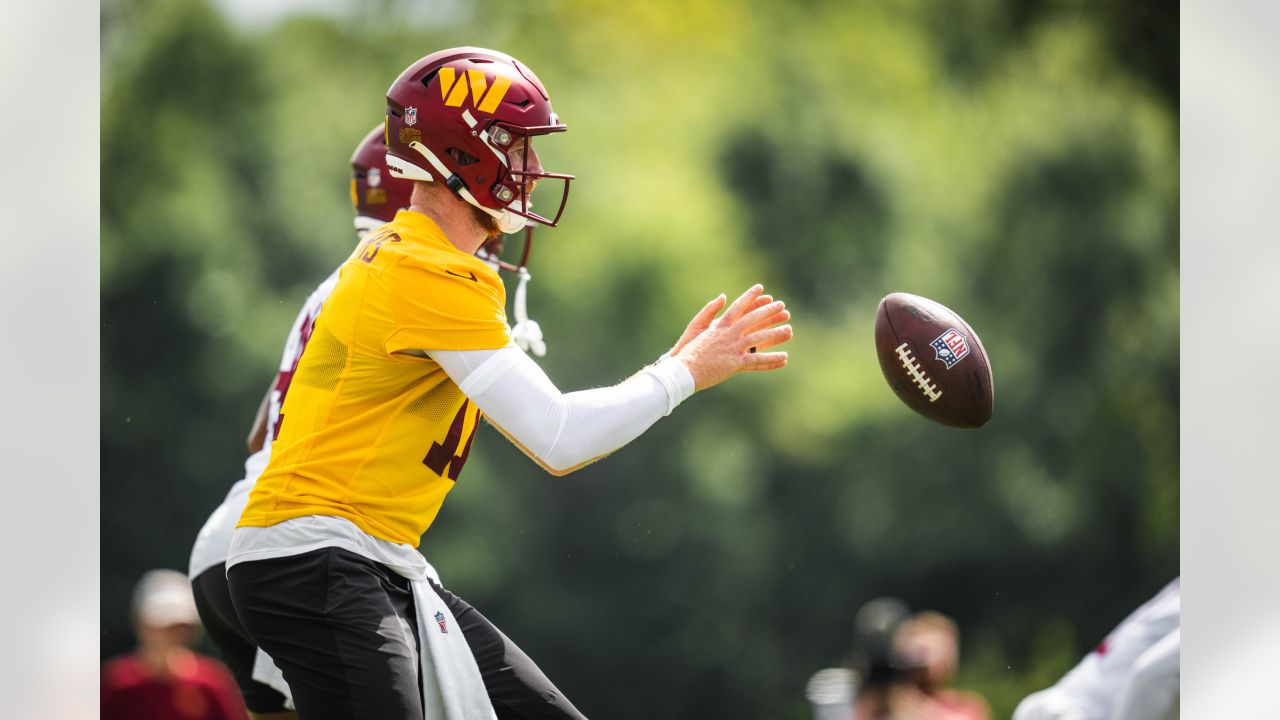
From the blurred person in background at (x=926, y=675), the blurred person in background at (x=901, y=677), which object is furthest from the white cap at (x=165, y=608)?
the blurred person in background at (x=926, y=675)

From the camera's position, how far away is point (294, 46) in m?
8.67

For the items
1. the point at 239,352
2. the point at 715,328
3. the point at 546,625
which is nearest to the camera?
the point at 715,328

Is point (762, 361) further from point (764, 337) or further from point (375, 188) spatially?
point (375, 188)

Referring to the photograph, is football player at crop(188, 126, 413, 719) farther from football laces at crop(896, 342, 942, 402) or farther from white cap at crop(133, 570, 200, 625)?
football laces at crop(896, 342, 942, 402)

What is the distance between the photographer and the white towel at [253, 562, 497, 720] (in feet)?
6.91

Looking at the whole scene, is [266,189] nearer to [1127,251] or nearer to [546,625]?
[546,625]

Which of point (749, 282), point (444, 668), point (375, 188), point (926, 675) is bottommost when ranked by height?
point (926, 675)

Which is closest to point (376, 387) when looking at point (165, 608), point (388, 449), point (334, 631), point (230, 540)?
point (388, 449)

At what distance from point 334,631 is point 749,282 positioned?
26.0 ft

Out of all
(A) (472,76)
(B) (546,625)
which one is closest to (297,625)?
(A) (472,76)

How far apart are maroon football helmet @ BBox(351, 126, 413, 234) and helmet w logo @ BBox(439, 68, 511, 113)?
951mm

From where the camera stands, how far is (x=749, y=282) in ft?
32.1

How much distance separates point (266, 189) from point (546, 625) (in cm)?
326

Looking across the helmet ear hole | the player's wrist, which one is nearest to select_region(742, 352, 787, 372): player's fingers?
the player's wrist
